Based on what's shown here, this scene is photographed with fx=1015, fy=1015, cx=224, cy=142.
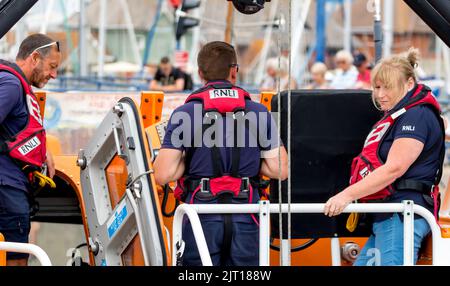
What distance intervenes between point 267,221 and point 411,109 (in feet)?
3.17

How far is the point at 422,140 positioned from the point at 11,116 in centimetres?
207

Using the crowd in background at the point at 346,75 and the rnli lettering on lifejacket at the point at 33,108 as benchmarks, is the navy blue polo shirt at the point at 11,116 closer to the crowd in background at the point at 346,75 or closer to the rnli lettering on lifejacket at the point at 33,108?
the rnli lettering on lifejacket at the point at 33,108

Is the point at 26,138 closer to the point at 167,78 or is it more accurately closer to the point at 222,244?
the point at 222,244

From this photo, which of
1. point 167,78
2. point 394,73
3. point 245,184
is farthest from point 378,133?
point 167,78

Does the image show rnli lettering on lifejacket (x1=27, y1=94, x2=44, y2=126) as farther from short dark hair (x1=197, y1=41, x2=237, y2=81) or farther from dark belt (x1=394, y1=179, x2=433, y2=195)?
dark belt (x1=394, y1=179, x2=433, y2=195)

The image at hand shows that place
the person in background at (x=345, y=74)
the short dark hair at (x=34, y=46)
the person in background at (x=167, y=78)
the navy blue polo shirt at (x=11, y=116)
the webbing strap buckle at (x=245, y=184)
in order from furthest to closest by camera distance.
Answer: the person in background at (x=167, y=78), the person in background at (x=345, y=74), the short dark hair at (x=34, y=46), the navy blue polo shirt at (x=11, y=116), the webbing strap buckle at (x=245, y=184)

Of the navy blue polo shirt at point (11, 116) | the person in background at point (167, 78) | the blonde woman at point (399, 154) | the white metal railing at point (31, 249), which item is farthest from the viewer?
the person in background at point (167, 78)

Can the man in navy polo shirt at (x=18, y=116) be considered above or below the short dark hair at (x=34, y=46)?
below

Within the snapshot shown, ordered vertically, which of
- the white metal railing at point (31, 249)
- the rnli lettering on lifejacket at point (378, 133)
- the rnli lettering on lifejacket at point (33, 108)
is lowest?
the white metal railing at point (31, 249)

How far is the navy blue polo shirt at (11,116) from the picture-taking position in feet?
16.6

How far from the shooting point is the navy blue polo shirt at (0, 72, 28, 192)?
5.07m

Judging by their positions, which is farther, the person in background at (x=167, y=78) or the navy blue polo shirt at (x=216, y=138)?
the person in background at (x=167, y=78)

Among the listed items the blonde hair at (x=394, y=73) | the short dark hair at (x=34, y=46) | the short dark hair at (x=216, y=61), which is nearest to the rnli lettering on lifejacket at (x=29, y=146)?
the short dark hair at (x=34, y=46)
